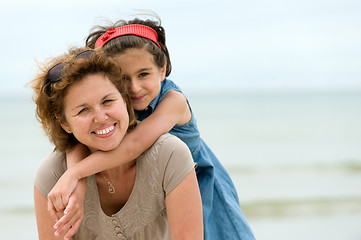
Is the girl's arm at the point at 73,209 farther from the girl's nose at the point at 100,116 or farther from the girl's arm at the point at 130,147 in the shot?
the girl's nose at the point at 100,116

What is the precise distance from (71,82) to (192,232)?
0.92 meters

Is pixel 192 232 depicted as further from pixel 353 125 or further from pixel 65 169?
pixel 353 125

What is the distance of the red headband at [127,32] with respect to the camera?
280 cm

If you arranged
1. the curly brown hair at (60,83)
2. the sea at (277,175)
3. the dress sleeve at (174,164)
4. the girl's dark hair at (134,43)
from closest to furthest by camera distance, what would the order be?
the curly brown hair at (60,83), the dress sleeve at (174,164), the girl's dark hair at (134,43), the sea at (277,175)

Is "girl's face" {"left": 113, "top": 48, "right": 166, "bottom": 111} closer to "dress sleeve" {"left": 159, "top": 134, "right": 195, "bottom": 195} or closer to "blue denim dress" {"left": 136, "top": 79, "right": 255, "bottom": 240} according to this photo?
"blue denim dress" {"left": 136, "top": 79, "right": 255, "bottom": 240}

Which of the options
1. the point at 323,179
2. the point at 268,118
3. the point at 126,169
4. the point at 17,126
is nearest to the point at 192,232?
the point at 126,169

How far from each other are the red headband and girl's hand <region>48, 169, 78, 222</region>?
825 mm

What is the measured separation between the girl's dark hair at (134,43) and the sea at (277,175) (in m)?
0.75

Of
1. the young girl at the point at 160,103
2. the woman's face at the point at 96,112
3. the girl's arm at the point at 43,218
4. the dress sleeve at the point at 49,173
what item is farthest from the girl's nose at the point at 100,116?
the girl's arm at the point at 43,218

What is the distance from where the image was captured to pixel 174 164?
239cm

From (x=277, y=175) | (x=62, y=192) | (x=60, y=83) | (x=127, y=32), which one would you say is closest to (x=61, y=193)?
(x=62, y=192)

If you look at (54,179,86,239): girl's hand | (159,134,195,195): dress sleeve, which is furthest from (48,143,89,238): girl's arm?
(159,134,195,195): dress sleeve

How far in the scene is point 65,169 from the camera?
254 cm

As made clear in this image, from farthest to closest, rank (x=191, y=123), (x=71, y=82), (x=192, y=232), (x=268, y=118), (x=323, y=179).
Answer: (x=268, y=118)
(x=323, y=179)
(x=191, y=123)
(x=192, y=232)
(x=71, y=82)
